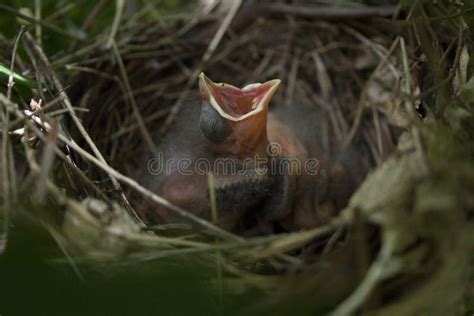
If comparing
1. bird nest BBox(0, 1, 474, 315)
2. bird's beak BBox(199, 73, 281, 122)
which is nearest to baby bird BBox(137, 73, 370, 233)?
bird's beak BBox(199, 73, 281, 122)

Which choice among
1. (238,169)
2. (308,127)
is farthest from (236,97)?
(308,127)

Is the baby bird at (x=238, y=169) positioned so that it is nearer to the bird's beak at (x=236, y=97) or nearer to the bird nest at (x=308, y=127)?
the bird's beak at (x=236, y=97)

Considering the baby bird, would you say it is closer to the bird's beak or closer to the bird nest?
the bird's beak

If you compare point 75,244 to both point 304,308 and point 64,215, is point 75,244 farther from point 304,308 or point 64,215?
point 304,308

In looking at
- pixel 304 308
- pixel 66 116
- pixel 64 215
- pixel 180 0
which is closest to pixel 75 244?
pixel 64 215

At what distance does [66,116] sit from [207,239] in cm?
49

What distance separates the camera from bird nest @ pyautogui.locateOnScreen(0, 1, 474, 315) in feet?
2.63

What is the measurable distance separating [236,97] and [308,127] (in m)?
0.48

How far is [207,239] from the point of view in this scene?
117 centimetres

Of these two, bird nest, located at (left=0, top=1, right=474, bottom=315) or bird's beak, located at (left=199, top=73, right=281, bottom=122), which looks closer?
bird nest, located at (left=0, top=1, right=474, bottom=315)

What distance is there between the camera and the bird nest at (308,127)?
2.63ft

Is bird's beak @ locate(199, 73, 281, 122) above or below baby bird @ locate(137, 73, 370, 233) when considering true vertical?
above

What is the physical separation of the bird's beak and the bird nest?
0.91 ft

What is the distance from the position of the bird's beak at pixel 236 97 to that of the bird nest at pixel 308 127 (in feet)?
0.91
